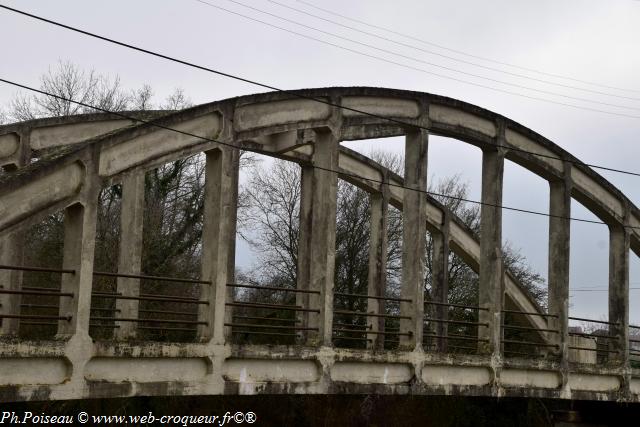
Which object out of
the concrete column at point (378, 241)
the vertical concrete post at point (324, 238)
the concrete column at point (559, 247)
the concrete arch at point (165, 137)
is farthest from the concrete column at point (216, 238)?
the concrete column at point (559, 247)

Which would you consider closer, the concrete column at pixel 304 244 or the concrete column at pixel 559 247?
the concrete column at pixel 304 244

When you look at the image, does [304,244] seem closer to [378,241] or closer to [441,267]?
[378,241]

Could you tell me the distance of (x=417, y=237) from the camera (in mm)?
17016

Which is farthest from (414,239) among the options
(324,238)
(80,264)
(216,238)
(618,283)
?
(618,283)

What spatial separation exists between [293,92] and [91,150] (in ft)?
12.4

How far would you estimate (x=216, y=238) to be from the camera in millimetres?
14172

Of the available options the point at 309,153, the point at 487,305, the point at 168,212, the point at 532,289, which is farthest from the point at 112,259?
the point at 532,289

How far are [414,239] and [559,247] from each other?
461 centimetres

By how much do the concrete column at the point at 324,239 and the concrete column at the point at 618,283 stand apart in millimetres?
8776

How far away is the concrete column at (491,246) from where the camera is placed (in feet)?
61.0

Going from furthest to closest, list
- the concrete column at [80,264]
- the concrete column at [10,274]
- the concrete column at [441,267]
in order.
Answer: the concrete column at [441,267], the concrete column at [10,274], the concrete column at [80,264]

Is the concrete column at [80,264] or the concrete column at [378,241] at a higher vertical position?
the concrete column at [378,241]

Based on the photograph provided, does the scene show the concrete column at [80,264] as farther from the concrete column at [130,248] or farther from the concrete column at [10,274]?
the concrete column at [10,274]

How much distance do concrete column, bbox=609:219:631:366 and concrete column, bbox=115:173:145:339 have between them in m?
10.6
